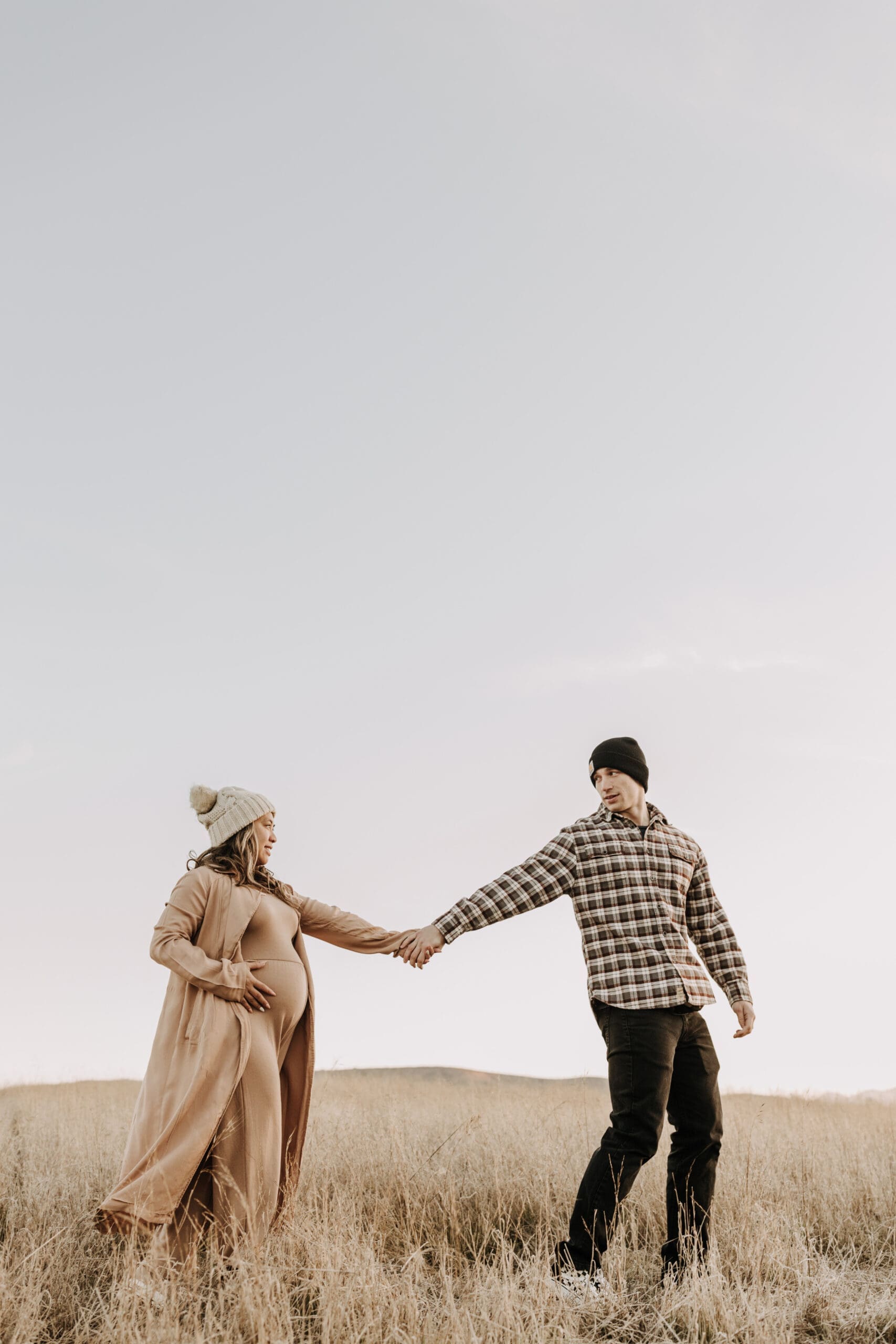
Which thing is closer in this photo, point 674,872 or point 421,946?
point 674,872

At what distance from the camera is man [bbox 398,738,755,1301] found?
13.4 feet

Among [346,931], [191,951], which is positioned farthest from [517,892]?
[191,951]

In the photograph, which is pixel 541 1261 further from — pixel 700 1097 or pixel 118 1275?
pixel 118 1275

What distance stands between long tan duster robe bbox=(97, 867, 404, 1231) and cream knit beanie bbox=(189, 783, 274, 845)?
0.20 m

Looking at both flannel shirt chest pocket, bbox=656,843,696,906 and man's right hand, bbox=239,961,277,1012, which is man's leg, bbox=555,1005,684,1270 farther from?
man's right hand, bbox=239,961,277,1012

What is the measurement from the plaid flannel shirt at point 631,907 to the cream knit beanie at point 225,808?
1067 millimetres

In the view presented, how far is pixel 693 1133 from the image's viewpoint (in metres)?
4.44

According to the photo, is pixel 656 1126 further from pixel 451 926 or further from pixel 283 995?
pixel 283 995

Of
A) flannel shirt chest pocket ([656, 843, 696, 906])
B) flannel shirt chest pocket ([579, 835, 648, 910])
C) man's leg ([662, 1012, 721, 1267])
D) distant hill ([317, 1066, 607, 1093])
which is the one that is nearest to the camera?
man's leg ([662, 1012, 721, 1267])

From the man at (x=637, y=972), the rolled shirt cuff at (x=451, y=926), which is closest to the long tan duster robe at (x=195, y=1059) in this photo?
the rolled shirt cuff at (x=451, y=926)

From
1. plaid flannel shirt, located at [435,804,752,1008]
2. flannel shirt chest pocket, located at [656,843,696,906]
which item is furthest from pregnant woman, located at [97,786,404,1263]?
flannel shirt chest pocket, located at [656,843,696,906]

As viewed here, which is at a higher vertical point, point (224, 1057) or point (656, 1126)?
point (224, 1057)

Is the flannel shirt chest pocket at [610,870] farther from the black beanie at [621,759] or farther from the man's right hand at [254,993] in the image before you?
the man's right hand at [254,993]

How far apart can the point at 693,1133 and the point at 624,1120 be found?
54 cm
